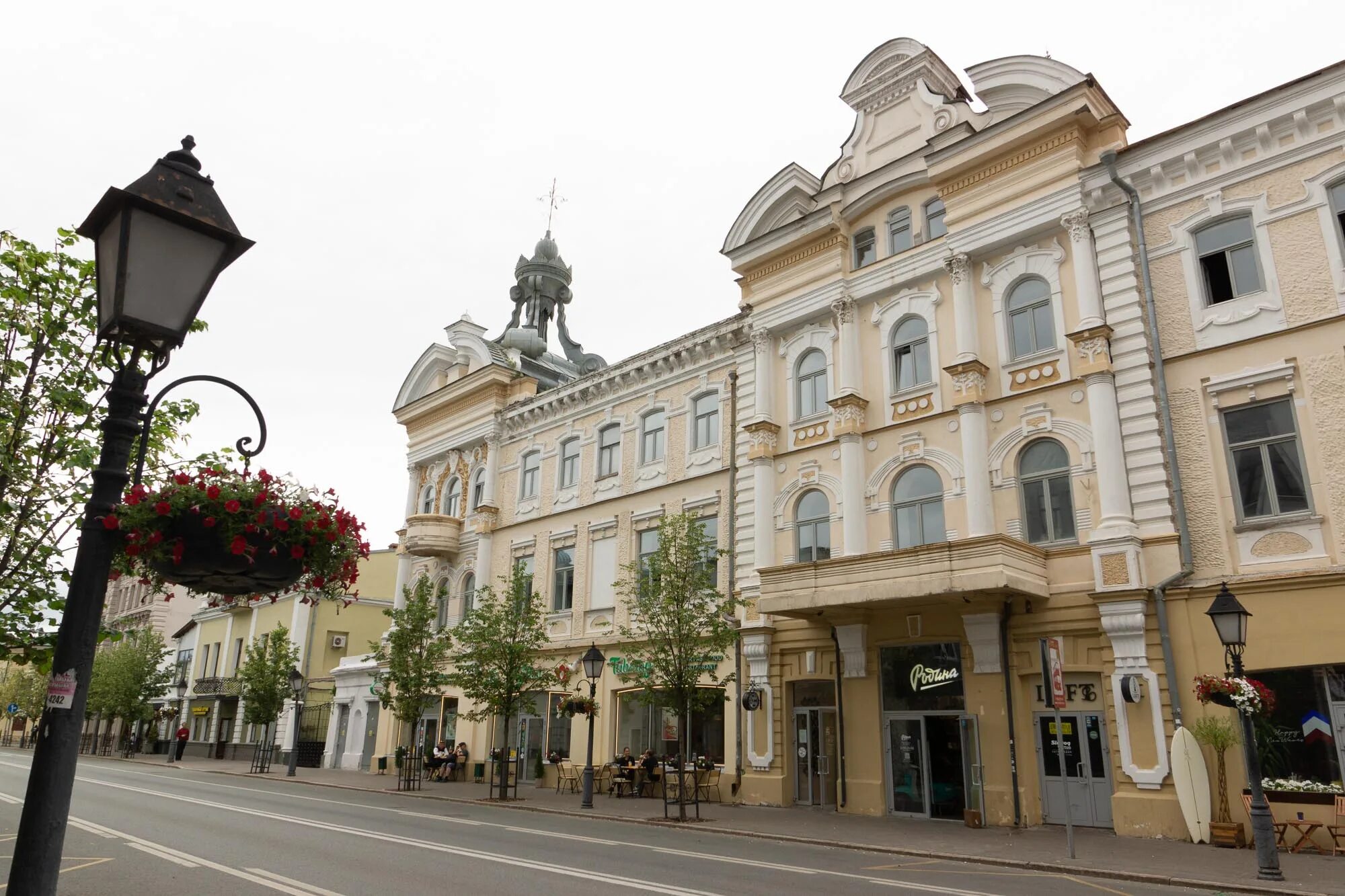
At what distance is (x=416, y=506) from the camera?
126 feet

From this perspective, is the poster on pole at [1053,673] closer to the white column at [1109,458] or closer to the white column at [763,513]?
the white column at [1109,458]

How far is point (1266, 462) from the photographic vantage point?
1698cm

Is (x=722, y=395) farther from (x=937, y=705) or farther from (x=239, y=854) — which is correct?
(x=239, y=854)

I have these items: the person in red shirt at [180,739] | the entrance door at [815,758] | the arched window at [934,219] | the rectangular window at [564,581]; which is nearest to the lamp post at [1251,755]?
the entrance door at [815,758]

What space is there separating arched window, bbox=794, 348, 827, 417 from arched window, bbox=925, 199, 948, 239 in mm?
4051

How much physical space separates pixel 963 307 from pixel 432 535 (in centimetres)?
2180

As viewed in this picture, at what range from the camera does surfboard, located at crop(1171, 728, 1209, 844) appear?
1562 centimetres

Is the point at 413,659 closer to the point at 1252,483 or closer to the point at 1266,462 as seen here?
the point at 1252,483

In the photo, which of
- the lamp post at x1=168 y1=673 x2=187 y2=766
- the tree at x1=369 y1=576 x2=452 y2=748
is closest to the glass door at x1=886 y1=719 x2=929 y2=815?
the tree at x1=369 y1=576 x2=452 y2=748

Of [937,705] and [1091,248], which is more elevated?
[1091,248]

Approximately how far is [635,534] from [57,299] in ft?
70.8

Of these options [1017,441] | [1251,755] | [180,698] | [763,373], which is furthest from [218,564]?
[180,698]

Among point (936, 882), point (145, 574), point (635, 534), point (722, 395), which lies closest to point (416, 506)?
point (635, 534)

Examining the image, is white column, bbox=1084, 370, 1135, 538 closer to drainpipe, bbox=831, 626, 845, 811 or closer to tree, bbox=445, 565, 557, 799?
drainpipe, bbox=831, 626, 845, 811
